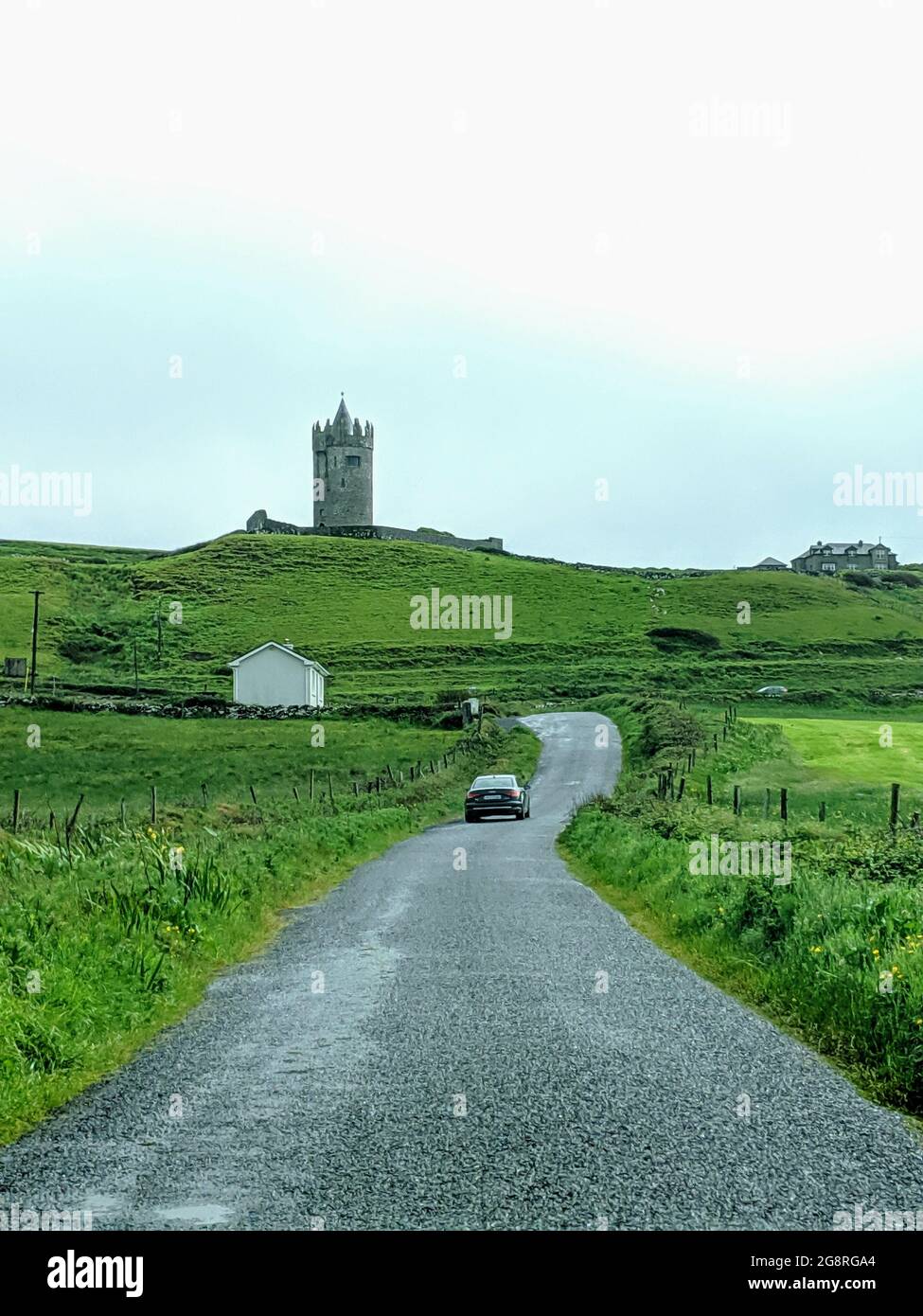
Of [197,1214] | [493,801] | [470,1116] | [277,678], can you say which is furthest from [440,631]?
[197,1214]

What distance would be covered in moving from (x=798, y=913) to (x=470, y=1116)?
597 centimetres

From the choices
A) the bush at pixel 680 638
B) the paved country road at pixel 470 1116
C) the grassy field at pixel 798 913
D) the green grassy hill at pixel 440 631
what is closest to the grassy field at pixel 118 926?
the paved country road at pixel 470 1116

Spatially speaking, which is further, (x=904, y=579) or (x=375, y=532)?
(x=904, y=579)

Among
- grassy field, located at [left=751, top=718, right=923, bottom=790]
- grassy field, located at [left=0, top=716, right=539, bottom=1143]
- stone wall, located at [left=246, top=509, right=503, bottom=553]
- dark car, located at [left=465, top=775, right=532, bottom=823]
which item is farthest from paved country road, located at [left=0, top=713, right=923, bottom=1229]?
stone wall, located at [left=246, top=509, right=503, bottom=553]

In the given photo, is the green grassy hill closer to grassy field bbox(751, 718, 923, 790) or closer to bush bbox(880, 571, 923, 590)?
grassy field bbox(751, 718, 923, 790)

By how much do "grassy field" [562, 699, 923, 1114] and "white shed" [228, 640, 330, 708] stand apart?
5103 centimetres

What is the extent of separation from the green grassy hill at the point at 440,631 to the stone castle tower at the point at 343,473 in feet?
88.9

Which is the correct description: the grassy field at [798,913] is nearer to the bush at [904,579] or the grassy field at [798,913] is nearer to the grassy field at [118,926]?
the grassy field at [118,926]

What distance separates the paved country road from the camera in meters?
6.37

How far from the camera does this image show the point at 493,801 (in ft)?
137

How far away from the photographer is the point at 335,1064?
9.14m

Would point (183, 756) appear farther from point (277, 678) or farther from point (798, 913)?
point (798, 913)

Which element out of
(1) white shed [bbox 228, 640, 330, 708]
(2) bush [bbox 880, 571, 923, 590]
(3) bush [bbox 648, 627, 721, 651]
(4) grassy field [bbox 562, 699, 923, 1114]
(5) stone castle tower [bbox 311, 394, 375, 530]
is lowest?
(4) grassy field [bbox 562, 699, 923, 1114]
